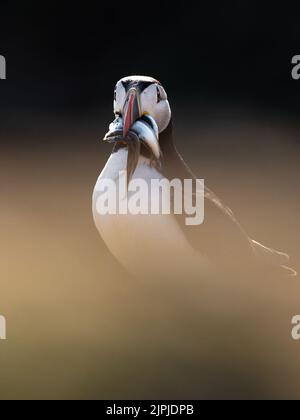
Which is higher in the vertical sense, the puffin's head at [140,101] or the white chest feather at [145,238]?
the puffin's head at [140,101]

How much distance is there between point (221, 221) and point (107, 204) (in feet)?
0.91

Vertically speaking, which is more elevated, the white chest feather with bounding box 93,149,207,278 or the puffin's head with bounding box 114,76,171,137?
the puffin's head with bounding box 114,76,171,137

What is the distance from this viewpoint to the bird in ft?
5.00

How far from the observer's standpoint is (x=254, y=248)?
5.15 feet

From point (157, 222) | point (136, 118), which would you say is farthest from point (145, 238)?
point (136, 118)

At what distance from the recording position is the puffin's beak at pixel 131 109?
1.52m

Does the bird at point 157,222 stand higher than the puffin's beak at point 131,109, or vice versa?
the puffin's beak at point 131,109

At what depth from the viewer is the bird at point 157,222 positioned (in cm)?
152

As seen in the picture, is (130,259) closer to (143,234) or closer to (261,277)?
(143,234)

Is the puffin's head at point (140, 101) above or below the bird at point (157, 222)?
above

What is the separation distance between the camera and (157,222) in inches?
59.8

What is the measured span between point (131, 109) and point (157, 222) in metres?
0.28

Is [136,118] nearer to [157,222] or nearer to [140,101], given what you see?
[140,101]

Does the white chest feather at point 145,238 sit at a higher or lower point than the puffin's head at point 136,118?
lower
